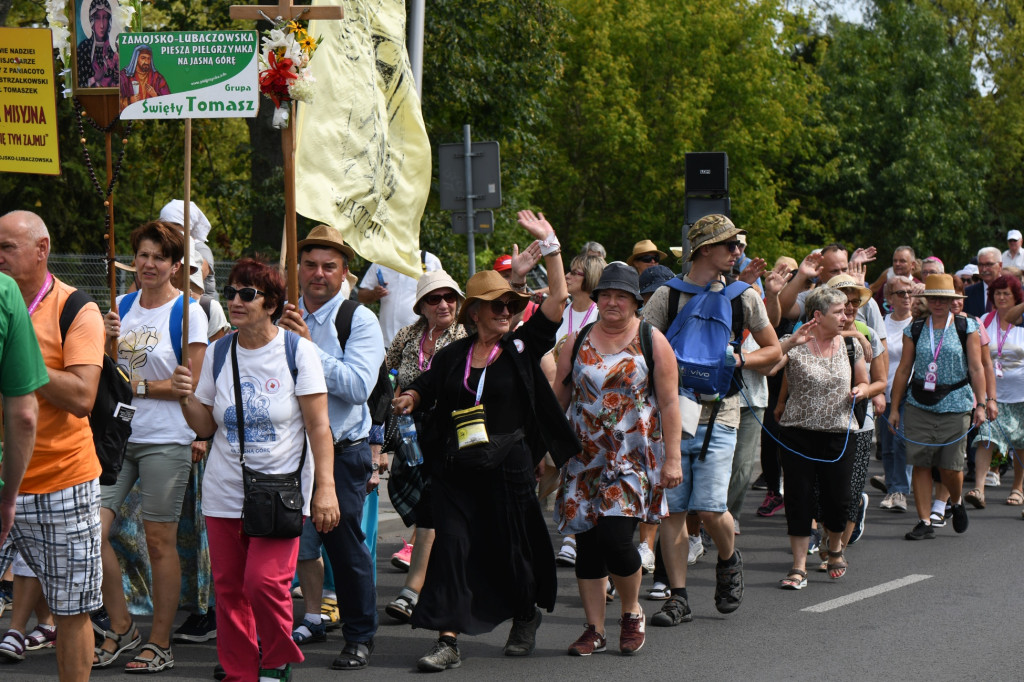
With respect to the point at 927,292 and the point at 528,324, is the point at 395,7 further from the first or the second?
the point at 927,292

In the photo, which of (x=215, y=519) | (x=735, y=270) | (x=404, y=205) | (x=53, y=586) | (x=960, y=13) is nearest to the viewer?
(x=53, y=586)

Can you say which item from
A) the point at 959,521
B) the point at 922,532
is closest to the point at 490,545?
the point at 922,532

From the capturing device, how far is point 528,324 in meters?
6.63

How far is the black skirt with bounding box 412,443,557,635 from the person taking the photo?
6539 mm

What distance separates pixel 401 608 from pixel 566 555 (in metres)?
2.03

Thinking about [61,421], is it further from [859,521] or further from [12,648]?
[859,521]

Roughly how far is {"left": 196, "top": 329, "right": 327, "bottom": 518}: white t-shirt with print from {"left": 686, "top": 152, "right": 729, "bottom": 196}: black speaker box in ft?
25.5

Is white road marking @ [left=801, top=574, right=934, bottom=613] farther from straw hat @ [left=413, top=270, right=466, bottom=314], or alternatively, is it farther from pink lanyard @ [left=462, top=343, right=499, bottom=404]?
straw hat @ [left=413, top=270, right=466, bottom=314]

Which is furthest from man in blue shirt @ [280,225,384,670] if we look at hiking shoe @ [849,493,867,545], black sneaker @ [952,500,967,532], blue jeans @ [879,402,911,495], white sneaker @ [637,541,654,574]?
blue jeans @ [879,402,911,495]

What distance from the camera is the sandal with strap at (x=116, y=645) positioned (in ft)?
21.1

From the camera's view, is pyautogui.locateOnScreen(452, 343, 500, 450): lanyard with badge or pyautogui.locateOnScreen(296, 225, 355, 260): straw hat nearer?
pyautogui.locateOnScreen(452, 343, 500, 450): lanyard with badge

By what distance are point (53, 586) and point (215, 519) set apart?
795 mm

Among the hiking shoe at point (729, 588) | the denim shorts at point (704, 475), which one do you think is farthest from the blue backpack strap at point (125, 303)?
the hiking shoe at point (729, 588)

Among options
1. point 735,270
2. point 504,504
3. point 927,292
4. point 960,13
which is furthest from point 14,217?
point 960,13
